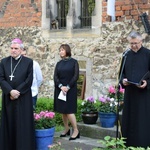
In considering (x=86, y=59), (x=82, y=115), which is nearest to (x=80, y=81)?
(x=86, y=59)

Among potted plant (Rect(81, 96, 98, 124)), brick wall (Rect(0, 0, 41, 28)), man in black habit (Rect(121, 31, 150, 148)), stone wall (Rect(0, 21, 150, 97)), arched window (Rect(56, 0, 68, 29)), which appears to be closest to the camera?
man in black habit (Rect(121, 31, 150, 148))

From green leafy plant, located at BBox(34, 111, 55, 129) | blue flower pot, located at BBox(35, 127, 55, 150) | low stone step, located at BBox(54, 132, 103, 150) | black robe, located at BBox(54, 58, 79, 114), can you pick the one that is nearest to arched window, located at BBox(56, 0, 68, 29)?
black robe, located at BBox(54, 58, 79, 114)

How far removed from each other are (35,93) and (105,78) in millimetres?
2565

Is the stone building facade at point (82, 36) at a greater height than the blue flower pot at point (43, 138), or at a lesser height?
greater

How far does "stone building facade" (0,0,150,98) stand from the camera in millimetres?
8398

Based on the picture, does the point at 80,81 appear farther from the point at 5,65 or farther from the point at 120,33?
the point at 5,65

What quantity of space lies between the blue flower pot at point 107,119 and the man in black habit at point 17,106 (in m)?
1.60

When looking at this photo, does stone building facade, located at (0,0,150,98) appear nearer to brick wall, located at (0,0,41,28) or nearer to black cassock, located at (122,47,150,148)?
brick wall, located at (0,0,41,28)

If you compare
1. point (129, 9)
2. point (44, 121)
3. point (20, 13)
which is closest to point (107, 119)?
point (44, 121)

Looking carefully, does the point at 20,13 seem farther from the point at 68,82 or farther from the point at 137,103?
the point at 137,103

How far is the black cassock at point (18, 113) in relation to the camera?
5598mm

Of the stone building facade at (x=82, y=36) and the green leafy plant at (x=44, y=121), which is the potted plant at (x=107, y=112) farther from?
the stone building facade at (x=82, y=36)

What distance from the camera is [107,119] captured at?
6.83m

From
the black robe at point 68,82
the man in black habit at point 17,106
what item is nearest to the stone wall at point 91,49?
the black robe at point 68,82
